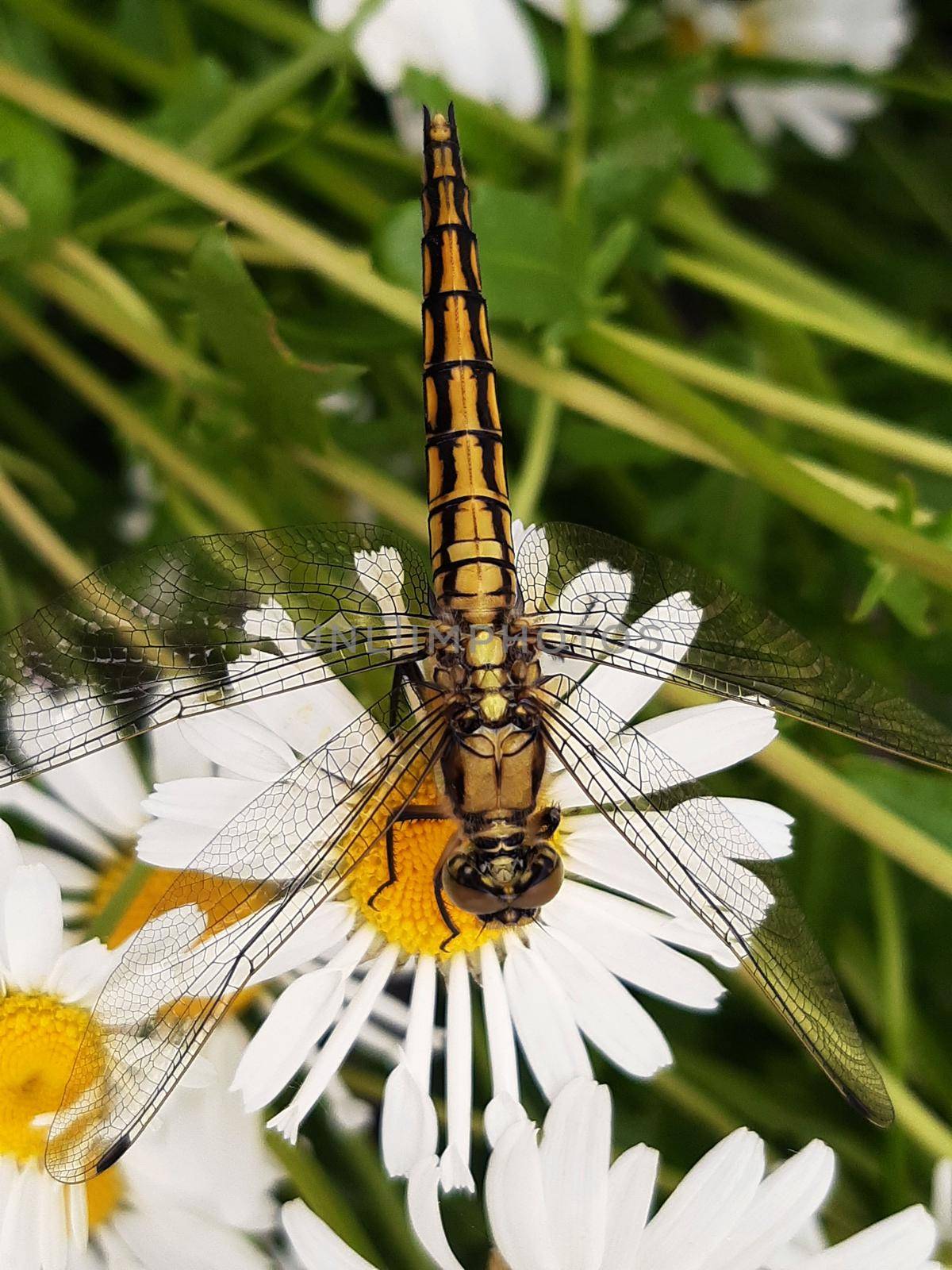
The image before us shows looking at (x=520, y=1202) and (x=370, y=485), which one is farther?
(x=370, y=485)

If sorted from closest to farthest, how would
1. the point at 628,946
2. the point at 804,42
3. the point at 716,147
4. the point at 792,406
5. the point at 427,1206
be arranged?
the point at 427,1206 → the point at 628,946 → the point at 792,406 → the point at 716,147 → the point at 804,42

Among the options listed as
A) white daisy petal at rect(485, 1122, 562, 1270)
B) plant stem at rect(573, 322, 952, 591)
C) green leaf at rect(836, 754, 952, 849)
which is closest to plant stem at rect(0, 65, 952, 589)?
plant stem at rect(573, 322, 952, 591)

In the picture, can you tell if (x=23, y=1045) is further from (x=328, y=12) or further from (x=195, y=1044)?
(x=328, y=12)

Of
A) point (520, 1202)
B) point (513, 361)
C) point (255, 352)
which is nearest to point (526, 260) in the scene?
point (513, 361)

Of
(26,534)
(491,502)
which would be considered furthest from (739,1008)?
(26,534)

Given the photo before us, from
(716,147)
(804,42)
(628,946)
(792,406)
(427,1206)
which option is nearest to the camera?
(427,1206)

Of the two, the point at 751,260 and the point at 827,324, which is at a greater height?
the point at 751,260

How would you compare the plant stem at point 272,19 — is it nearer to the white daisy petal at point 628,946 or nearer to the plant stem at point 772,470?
the plant stem at point 772,470

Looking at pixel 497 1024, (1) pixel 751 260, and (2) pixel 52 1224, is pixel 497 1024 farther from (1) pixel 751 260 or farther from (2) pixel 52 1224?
(1) pixel 751 260
